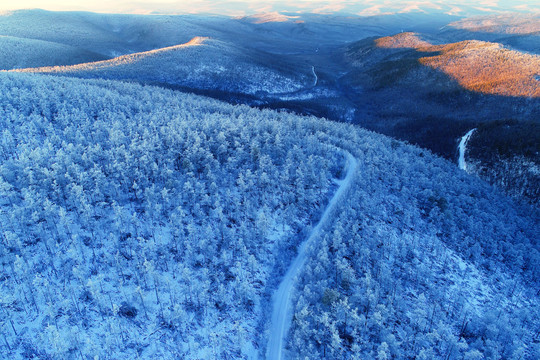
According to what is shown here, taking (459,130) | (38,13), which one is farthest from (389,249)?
(38,13)

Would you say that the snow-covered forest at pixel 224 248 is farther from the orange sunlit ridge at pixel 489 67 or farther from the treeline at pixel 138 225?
the orange sunlit ridge at pixel 489 67

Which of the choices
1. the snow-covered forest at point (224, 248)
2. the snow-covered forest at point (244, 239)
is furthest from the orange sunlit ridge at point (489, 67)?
the snow-covered forest at point (224, 248)

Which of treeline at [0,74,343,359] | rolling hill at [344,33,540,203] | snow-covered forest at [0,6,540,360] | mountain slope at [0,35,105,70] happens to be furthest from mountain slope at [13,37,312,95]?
treeline at [0,74,343,359]

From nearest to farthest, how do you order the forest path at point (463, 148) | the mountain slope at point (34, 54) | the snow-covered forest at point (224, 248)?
the snow-covered forest at point (224, 248), the forest path at point (463, 148), the mountain slope at point (34, 54)

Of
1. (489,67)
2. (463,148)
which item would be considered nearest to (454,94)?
(489,67)

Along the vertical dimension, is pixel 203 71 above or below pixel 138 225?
above

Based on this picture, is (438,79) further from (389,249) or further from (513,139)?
(389,249)

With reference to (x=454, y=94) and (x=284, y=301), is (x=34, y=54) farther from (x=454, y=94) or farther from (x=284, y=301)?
(x=454, y=94)
